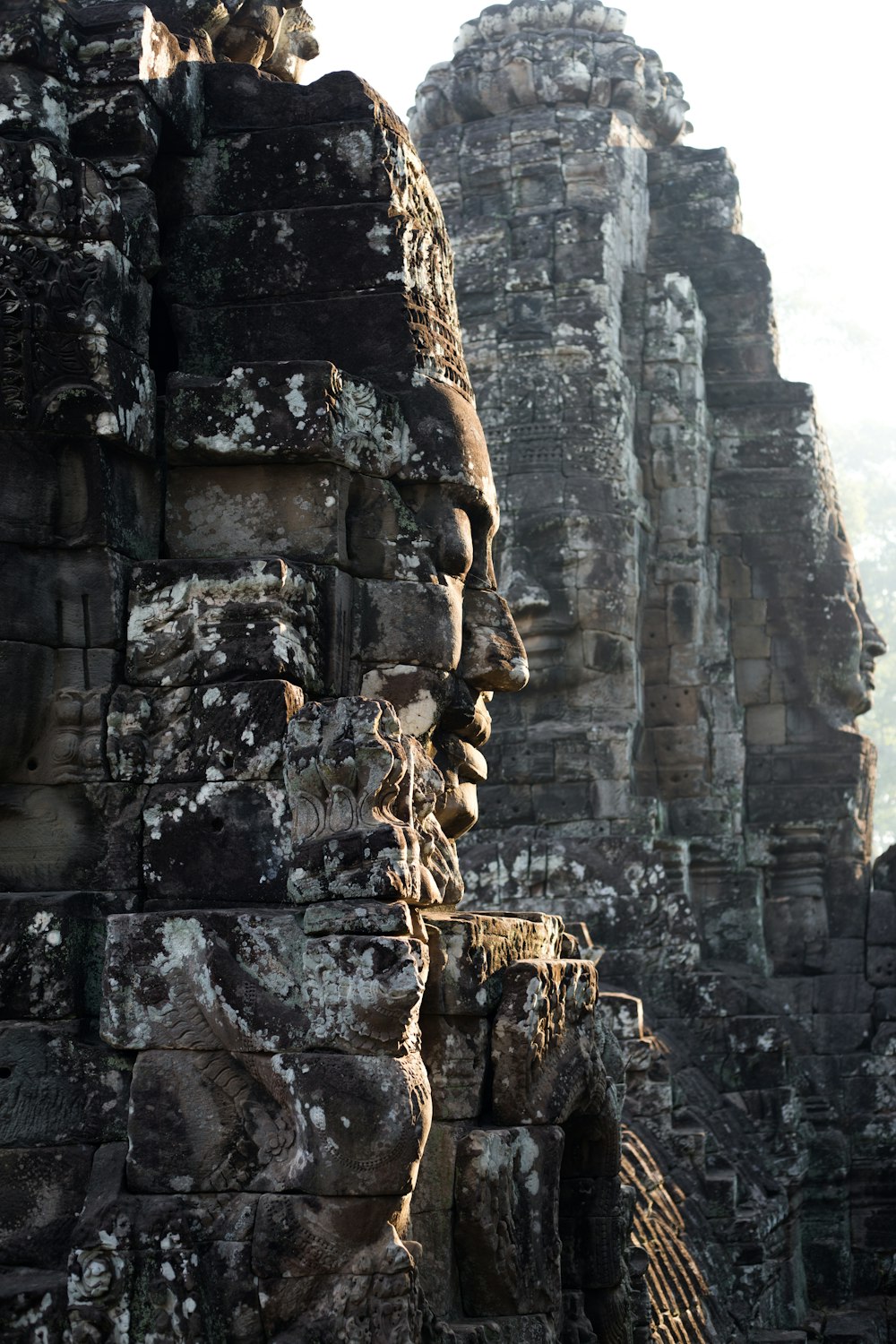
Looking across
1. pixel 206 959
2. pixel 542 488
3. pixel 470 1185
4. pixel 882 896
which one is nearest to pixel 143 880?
Result: pixel 206 959

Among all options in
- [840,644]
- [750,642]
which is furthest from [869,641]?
[750,642]

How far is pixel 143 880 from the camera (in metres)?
6.28

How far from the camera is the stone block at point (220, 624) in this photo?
6324mm

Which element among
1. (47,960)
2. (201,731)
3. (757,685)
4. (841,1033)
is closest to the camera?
(47,960)

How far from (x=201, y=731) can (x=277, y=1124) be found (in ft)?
4.08

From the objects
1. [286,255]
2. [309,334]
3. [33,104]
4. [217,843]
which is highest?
[33,104]

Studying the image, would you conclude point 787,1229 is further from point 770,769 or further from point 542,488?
point 542,488

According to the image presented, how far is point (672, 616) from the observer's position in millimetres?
17172

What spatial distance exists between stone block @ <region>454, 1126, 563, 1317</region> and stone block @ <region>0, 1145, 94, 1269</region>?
1.21 meters

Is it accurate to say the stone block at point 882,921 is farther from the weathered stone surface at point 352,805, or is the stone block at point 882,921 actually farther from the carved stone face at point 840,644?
the weathered stone surface at point 352,805

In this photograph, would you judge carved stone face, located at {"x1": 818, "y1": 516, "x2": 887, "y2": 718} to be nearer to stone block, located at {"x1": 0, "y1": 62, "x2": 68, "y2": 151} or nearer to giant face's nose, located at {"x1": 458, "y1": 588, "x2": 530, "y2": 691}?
giant face's nose, located at {"x1": 458, "y1": 588, "x2": 530, "y2": 691}

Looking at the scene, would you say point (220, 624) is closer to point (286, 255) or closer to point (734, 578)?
point (286, 255)

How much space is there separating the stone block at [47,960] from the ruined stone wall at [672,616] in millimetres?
8506

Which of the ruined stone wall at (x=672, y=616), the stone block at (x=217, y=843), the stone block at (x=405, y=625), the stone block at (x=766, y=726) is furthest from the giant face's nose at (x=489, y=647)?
the stone block at (x=766, y=726)
